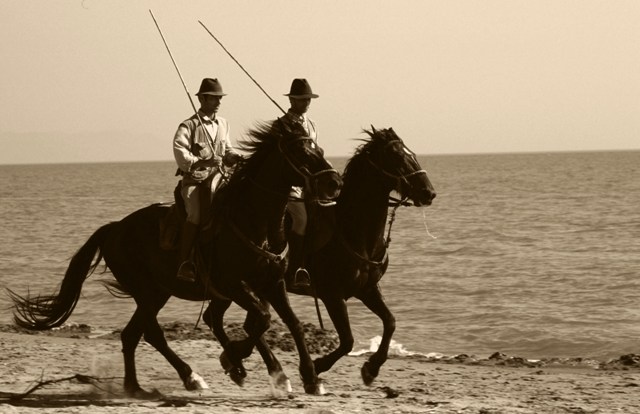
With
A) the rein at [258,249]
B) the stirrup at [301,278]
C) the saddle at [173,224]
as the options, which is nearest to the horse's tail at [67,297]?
the saddle at [173,224]

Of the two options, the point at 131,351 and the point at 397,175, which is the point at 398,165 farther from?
the point at 131,351

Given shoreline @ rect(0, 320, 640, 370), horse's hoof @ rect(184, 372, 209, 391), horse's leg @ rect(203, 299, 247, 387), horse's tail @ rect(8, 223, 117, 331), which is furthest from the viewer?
shoreline @ rect(0, 320, 640, 370)

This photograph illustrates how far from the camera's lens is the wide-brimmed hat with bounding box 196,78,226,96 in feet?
37.4

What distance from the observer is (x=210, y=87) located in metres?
11.4

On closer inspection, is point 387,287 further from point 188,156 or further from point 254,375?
point 188,156

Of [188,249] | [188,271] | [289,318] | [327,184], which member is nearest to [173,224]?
[188,249]

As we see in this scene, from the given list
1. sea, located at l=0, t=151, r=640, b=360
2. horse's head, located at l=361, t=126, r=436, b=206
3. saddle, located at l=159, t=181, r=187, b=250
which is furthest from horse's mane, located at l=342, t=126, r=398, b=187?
sea, located at l=0, t=151, r=640, b=360

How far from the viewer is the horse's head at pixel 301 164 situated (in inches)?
411

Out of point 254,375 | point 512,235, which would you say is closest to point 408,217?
point 512,235

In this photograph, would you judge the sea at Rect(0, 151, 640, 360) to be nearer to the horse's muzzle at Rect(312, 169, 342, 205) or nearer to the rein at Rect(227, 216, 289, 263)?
the rein at Rect(227, 216, 289, 263)

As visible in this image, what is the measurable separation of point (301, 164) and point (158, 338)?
262cm

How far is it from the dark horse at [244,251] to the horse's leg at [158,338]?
0.03 feet

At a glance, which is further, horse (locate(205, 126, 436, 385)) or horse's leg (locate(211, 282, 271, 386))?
horse (locate(205, 126, 436, 385))

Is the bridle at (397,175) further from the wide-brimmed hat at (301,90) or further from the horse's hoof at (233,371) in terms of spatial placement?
the horse's hoof at (233,371)
